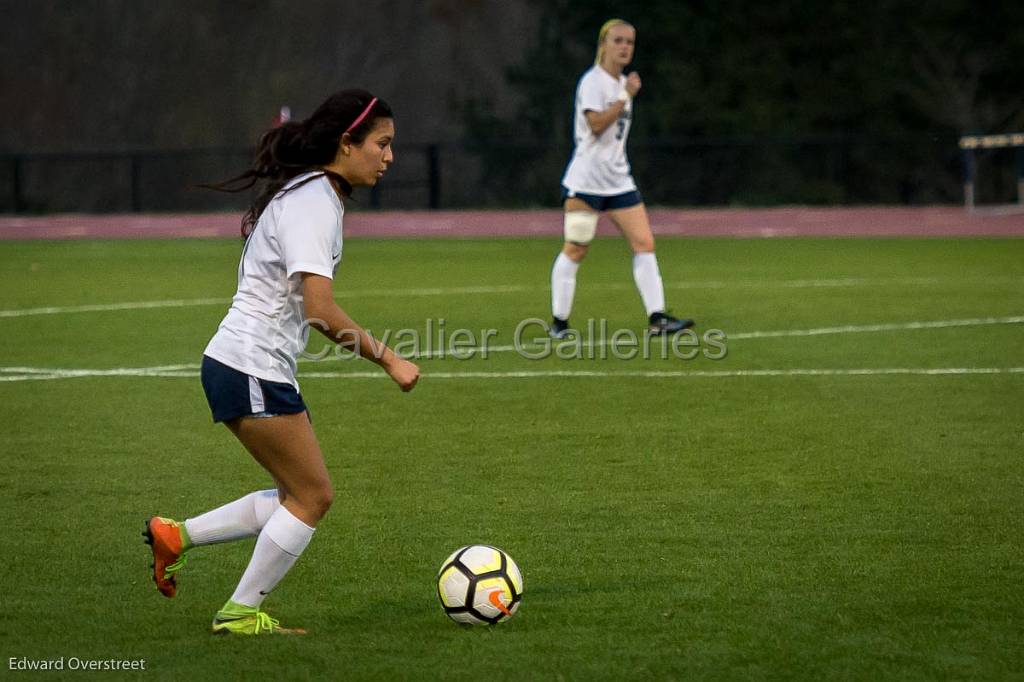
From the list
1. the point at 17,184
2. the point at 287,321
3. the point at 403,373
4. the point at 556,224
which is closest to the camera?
the point at 403,373

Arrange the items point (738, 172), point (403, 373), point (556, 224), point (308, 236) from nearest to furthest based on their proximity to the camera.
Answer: point (308, 236) → point (403, 373) → point (556, 224) → point (738, 172)

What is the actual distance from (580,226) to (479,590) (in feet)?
26.6

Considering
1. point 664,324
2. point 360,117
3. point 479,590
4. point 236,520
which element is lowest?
point 479,590

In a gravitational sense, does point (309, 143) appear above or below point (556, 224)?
above

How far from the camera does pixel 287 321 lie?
17.4 ft

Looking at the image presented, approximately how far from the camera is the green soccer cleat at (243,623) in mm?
5285

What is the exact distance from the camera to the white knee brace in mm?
13242

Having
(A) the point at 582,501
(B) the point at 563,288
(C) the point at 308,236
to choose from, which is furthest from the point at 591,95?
(C) the point at 308,236

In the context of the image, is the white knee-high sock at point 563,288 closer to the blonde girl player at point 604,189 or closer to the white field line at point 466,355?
the blonde girl player at point 604,189

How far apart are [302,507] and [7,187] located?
41.0 m

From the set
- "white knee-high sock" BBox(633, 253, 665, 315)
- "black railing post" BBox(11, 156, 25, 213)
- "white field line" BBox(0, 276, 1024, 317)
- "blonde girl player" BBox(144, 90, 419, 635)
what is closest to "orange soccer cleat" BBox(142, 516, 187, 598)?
"blonde girl player" BBox(144, 90, 419, 635)

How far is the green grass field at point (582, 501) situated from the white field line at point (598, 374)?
0.05 m

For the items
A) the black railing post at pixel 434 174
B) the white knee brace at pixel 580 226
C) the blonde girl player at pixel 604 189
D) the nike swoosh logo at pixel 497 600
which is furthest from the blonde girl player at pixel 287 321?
the black railing post at pixel 434 174

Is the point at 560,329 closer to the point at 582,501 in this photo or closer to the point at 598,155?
the point at 598,155
